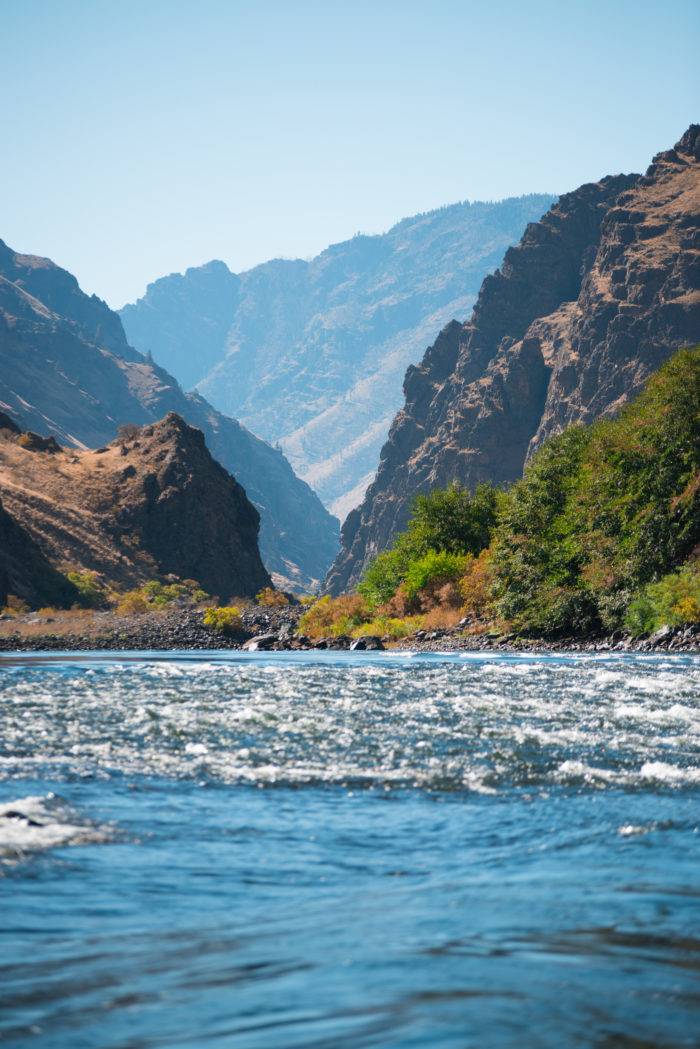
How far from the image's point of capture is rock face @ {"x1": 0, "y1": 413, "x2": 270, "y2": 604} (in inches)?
4304

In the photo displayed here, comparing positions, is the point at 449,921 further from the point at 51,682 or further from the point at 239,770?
the point at 51,682

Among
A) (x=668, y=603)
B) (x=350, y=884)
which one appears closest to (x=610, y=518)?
(x=668, y=603)

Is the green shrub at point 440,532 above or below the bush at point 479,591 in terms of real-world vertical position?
above

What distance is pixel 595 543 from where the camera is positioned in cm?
5181

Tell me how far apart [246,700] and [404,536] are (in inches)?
1972

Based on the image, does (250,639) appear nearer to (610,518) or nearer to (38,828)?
(610,518)

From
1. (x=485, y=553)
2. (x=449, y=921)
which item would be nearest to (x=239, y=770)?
(x=449, y=921)

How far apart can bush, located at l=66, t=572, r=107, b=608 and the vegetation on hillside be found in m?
34.3

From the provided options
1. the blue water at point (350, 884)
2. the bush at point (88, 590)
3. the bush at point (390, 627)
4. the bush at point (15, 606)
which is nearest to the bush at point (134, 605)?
the bush at point (15, 606)

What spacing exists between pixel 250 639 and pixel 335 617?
7943 millimetres

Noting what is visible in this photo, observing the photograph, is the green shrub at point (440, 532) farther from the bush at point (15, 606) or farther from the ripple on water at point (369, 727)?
the ripple on water at point (369, 727)

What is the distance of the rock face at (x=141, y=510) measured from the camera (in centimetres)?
10931

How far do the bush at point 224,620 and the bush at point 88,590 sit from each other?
28952mm

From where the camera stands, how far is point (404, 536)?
237 feet
